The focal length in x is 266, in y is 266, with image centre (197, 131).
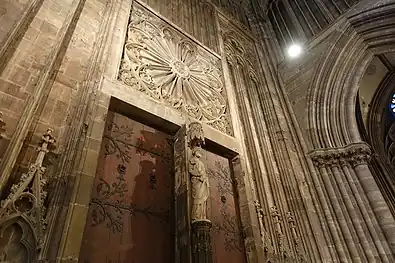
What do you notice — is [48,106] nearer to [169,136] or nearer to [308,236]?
[169,136]

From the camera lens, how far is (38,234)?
2480 mm

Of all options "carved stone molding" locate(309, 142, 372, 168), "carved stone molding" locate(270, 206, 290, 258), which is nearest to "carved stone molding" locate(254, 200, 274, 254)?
"carved stone molding" locate(270, 206, 290, 258)

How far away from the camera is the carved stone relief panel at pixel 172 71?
4.88 metres

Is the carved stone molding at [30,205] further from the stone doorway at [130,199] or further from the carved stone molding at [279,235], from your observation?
the carved stone molding at [279,235]

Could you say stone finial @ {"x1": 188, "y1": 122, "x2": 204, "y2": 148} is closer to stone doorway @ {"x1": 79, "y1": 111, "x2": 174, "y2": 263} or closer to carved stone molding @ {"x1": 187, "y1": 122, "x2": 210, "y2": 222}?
carved stone molding @ {"x1": 187, "y1": 122, "x2": 210, "y2": 222}

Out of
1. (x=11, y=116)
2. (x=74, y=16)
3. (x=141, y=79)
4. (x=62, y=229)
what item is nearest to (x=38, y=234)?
(x=62, y=229)

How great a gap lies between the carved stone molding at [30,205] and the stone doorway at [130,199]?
526 mm

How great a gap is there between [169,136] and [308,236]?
343cm

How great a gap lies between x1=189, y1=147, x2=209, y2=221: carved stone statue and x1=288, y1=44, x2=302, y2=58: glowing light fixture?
23.5ft

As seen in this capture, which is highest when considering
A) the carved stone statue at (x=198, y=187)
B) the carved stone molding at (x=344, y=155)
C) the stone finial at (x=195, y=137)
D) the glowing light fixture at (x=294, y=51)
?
the glowing light fixture at (x=294, y=51)

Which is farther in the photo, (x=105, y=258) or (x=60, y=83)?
(x=60, y=83)

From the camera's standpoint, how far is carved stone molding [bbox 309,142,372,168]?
6.63m


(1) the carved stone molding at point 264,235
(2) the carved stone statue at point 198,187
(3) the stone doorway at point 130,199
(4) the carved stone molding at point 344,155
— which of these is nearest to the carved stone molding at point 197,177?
(2) the carved stone statue at point 198,187

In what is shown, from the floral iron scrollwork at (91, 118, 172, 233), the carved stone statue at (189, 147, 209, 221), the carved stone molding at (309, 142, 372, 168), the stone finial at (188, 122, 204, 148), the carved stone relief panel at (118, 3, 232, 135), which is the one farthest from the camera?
the carved stone molding at (309, 142, 372, 168)
